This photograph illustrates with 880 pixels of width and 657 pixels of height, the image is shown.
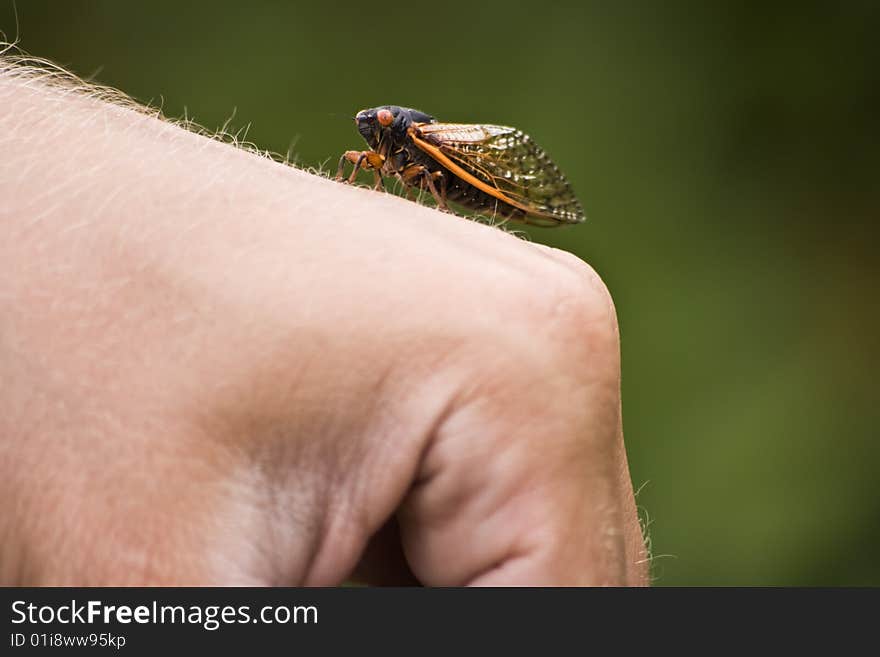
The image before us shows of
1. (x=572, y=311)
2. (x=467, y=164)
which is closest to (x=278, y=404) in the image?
(x=572, y=311)

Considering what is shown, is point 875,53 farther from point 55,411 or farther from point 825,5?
point 55,411

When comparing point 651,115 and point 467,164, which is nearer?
point 467,164

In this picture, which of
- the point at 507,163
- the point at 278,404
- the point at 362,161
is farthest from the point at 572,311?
the point at 507,163

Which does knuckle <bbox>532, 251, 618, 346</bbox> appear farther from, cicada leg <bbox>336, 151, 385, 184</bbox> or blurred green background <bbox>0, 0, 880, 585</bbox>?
blurred green background <bbox>0, 0, 880, 585</bbox>

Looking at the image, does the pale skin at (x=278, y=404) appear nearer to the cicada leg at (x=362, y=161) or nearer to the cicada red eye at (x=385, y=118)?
the cicada leg at (x=362, y=161)

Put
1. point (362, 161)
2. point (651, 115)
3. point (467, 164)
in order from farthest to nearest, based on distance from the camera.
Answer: point (651, 115), point (467, 164), point (362, 161)

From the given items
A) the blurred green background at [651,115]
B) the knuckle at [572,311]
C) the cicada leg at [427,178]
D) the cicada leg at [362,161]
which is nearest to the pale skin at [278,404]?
the knuckle at [572,311]

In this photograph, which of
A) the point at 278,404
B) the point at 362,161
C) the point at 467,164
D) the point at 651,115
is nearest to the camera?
the point at 278,404

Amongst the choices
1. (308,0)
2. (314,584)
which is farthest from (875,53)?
(314,584)

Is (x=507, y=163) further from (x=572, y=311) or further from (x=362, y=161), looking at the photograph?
(x=572, y=311)
